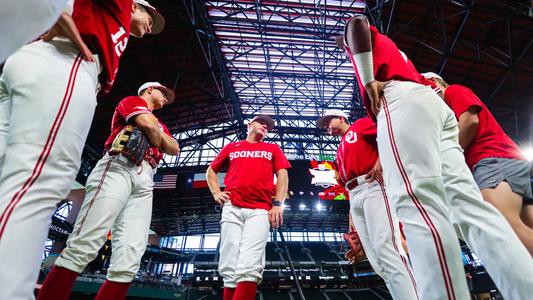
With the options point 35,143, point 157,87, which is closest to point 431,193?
point 35,143

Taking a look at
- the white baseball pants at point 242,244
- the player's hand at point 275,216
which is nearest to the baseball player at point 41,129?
the white baseball pants at point 242,244

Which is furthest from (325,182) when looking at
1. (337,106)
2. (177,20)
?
(177,20)

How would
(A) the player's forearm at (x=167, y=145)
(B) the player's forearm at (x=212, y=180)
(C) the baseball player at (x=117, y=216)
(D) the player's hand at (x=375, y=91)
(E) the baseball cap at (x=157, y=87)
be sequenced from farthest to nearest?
1. (B) the player's forearm at (x=212, y=180)
2. (E) the baseball cap at (x=157, y=87)
3. (A) the player's forearm at (x=167, y=145)
4. (C) the baseball player at (x=117, y=216)
5. (D) the player's hand at (x=375, y=91)

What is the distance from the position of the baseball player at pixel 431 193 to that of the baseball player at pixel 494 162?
0.50m

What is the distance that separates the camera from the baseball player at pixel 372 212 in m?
1.87

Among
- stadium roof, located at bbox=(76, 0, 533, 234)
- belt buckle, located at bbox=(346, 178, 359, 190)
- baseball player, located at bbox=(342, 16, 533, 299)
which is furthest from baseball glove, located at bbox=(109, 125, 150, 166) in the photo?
stadium roof, located at bbox=(76, 0, 533, 234)

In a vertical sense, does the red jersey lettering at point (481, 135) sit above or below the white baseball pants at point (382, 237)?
above

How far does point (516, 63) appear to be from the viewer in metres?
8.51

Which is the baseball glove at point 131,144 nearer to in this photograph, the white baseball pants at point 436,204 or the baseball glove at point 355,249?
the white baseball pants at point 436,204

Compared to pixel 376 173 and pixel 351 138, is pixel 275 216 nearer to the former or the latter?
pixel 376 173

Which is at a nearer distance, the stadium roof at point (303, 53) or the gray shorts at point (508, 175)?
the gray shorts at point (508, 175)

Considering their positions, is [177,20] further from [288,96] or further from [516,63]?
[516,63]

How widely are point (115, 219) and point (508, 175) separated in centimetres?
245

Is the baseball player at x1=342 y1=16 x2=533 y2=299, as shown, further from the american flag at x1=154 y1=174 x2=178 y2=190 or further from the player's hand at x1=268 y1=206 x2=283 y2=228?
the american flag at x1=154 y1=174 x2=178 y2=190
